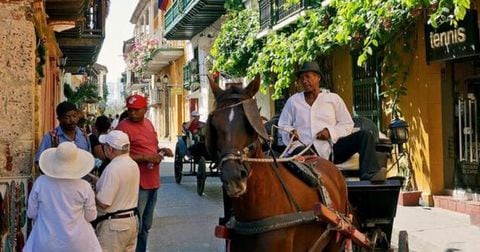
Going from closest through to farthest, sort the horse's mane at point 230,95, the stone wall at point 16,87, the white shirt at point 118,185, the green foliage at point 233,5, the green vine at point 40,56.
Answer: the horse's mane at point 230,95, the white shirt at point 118,185, the stone wall at point 16,87, the green vine at point 40,56, the green foliage at point 233,5

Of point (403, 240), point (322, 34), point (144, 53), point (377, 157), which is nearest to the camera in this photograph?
point (377, 157)

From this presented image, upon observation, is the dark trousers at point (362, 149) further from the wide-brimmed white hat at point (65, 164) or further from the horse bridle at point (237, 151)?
the wide-brimmed white hat at point (65, 164)

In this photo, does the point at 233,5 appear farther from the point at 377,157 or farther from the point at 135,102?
the point at 377,157

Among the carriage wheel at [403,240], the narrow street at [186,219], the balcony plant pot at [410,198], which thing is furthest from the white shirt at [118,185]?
the balcony plant pot at [410,198]

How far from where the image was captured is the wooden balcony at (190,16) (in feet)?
81.3

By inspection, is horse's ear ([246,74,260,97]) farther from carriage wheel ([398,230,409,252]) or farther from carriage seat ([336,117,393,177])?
carriage wheel ([398,230,409,252])

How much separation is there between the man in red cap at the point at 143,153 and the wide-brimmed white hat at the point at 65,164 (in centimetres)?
200

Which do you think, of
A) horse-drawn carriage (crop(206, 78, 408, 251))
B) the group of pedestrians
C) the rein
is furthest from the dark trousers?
the group of pedestrians

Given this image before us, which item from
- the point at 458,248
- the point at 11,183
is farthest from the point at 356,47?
the point at 11,183

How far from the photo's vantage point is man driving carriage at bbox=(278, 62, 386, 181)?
5547 millimetres

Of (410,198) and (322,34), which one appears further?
(322,34)

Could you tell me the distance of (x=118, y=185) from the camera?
16.8 ft

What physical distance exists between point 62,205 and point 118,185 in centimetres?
77

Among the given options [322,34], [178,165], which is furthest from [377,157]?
[178,165]
